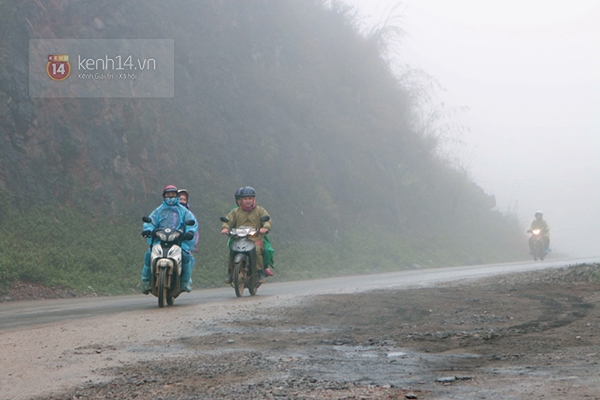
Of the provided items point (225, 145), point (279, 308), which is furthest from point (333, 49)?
point (279, 308)

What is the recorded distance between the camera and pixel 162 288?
11781mm

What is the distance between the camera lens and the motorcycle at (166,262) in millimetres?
11844

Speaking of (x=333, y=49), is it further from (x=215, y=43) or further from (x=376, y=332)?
(x=376, y=332)

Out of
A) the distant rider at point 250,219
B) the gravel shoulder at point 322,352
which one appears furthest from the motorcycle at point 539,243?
the gravel shoulder at point 322,352

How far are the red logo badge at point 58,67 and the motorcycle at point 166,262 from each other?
14.6 m

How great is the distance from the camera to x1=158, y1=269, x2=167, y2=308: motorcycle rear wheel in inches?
463

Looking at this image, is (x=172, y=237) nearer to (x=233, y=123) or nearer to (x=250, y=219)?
(x=250, y=219)

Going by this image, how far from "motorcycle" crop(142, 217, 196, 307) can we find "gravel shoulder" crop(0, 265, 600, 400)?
81 cm

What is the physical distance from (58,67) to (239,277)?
587 inches

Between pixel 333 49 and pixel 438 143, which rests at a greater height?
A: pixel 333 49

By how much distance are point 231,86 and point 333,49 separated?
11.5 meters

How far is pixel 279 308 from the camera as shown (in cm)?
1054

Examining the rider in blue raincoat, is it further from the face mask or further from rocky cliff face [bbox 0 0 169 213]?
rocky cliff face [bbox 0 0 169 213]

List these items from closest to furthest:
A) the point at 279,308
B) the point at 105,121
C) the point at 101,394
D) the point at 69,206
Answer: the point at 101,394 < the point at 279,308 < the point at 69,206 < the point at 105,121
